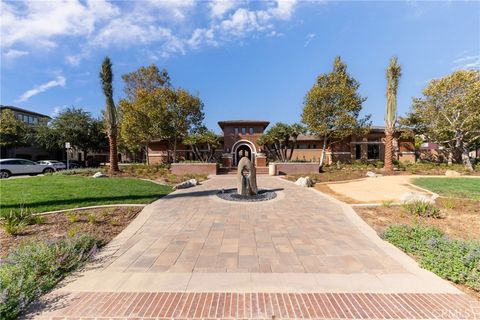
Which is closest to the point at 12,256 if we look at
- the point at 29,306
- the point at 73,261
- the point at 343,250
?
the point at 73,261

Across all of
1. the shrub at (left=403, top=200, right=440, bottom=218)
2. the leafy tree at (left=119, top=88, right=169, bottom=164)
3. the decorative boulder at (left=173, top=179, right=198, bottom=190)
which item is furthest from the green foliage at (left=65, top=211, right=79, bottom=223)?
the leafy tree at (left=119, top=88, right=169, bottom=164)

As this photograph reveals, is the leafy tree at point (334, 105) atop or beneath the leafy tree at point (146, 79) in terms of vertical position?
beneath

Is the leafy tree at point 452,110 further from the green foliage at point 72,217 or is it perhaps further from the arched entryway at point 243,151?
the green foliage at point 72,217

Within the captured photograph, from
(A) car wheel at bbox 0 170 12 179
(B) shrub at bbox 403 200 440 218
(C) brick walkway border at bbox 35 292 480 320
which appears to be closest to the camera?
(C) brick walkway border at bbox 35 292 480 320

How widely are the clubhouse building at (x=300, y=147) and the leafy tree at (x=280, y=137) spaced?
6.63ft

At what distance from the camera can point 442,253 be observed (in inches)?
168

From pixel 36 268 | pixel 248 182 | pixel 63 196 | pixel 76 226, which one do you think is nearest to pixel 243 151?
pixel 248 182

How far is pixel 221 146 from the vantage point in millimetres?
29922

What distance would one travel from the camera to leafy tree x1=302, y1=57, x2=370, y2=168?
2291 cm

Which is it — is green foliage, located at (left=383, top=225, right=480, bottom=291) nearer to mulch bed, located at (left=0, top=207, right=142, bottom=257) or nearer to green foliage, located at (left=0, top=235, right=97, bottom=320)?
green foliage, located at (left=0, top=235, right=97, bottom=320)

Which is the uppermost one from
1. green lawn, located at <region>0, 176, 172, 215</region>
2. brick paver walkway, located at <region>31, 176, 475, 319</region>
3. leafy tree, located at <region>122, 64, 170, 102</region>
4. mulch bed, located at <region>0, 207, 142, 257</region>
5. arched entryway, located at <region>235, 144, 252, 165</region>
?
leafy tree, located at <region>122, 64, 170, 102</region>

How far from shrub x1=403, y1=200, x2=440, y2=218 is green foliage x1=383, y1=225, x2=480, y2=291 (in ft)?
6.83

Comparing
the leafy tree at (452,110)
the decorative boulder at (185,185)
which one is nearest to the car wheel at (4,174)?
the decorative boulder at (185,185)

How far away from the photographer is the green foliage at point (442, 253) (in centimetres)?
361
